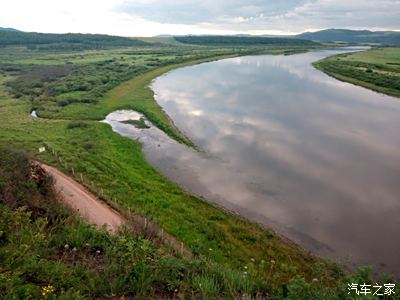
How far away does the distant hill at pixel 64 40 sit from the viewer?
140m

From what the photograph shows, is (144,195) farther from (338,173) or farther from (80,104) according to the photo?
(80,104)

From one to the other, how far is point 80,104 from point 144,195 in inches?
1022

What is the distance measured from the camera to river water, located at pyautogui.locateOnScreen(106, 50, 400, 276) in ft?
56.6

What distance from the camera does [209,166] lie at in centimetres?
2511

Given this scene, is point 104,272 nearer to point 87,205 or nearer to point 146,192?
point 87,205

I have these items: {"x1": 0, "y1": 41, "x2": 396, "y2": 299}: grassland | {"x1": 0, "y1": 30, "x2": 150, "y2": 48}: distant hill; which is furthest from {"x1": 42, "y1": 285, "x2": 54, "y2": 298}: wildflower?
{"x1": 0, "y1": 30, "x2": 150, "y2": 48}: distant hill

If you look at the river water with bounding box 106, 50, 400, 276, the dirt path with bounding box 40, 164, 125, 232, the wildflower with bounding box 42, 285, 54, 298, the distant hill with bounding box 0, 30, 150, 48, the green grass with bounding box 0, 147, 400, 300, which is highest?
the distant hill with bounding box 0, 30, 150, 48

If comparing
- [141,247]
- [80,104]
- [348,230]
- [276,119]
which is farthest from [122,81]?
[141,247]

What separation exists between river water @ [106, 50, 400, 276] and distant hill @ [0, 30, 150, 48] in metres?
111

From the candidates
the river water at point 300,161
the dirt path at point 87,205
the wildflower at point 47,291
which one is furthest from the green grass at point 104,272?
the river water at point 300,161

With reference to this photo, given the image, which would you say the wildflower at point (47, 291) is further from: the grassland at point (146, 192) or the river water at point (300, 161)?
the river water at point (300, 161)

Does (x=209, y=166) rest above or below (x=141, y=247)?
below

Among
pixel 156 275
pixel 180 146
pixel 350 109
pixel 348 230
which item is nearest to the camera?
pixel 156 275

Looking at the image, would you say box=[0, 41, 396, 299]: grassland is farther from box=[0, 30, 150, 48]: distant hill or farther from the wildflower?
box=[0, 30, 150, 48]: distant hill
